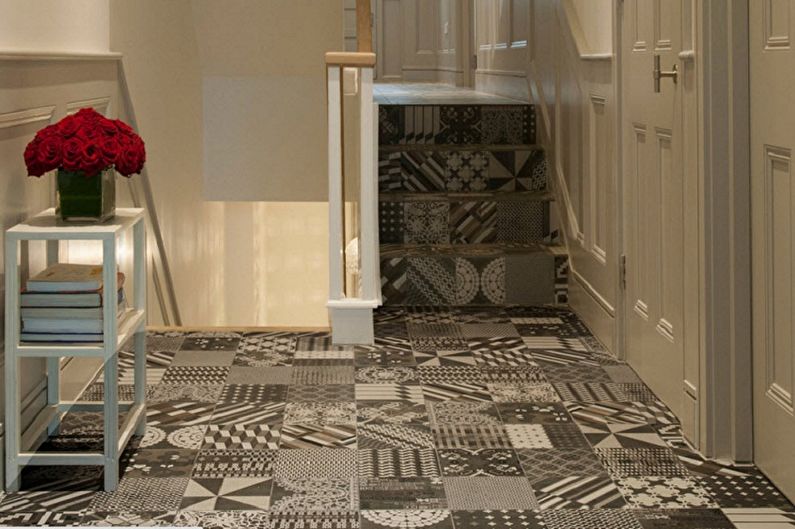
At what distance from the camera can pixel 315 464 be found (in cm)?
310

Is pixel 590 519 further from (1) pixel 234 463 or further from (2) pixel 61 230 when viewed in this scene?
(2) pixel 61 230

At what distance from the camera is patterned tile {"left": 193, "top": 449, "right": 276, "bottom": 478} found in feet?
9.94

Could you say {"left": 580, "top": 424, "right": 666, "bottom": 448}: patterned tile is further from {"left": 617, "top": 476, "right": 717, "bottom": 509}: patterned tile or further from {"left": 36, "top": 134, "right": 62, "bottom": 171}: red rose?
{"left": 36, "top": 134, "right": 62, "bottom": 171}: red rose

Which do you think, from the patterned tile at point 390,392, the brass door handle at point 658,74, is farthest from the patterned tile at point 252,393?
the brass door handle at point 658,74

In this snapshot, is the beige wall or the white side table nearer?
the white side table

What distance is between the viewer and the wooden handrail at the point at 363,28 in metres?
4.62

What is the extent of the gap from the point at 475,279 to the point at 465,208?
50 cm

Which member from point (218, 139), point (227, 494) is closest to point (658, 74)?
point (227, 494)

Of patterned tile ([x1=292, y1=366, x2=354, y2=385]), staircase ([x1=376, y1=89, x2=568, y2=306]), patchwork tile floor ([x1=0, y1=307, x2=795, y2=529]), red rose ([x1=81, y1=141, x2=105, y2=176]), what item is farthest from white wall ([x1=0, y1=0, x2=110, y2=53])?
staircase ([x1=376, y1=89, x2=568, y2=306])

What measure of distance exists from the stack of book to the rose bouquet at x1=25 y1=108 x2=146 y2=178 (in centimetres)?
29

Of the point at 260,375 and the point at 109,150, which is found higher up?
the point at 109,150

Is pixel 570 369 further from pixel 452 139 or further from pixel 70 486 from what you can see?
pixel 452 139

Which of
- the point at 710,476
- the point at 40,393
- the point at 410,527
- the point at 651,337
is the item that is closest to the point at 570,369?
the point at 651,337

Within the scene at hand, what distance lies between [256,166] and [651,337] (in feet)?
14.0
